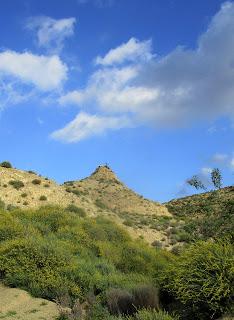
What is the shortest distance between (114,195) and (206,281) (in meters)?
56.4

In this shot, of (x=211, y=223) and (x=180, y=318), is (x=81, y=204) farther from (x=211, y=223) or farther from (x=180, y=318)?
(x=180, y=318)

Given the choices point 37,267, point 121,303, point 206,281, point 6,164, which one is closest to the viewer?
point 206,281

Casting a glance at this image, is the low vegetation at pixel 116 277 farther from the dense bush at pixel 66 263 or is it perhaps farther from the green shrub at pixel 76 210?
the green shrub at pixel 76 210

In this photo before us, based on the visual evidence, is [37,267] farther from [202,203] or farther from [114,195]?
[202,203]

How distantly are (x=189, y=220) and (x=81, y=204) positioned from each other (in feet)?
59.2

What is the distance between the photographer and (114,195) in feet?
242

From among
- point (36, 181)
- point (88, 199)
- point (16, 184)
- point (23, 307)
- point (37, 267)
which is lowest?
point (23, 307)

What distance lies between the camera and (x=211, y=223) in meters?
66.0

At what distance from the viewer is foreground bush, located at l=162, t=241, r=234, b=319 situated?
16.9 metres

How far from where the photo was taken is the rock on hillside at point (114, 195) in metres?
69.8

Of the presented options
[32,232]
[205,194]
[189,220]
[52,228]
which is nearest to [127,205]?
[189,220]

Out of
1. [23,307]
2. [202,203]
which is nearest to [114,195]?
[202,203]

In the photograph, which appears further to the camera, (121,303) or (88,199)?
(88,199)

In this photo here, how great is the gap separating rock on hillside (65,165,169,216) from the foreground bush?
48.1 meters
